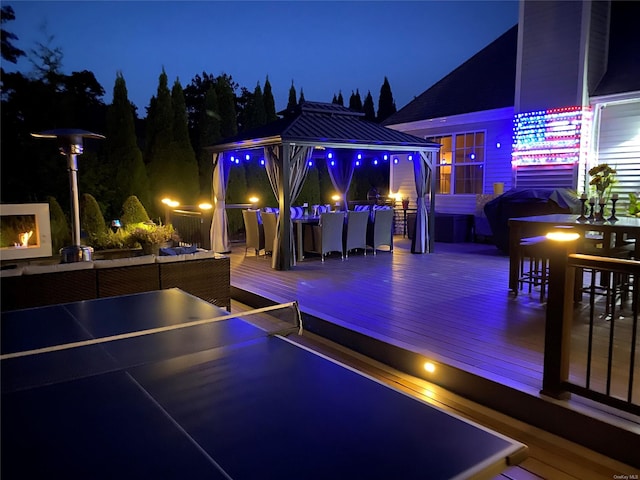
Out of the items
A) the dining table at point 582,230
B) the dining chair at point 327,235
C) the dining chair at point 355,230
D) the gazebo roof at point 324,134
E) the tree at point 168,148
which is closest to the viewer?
the dining table at point 582,230

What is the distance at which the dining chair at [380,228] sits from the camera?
10.2 m

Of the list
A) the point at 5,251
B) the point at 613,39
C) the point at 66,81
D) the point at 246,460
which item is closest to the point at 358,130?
the point at 613,39

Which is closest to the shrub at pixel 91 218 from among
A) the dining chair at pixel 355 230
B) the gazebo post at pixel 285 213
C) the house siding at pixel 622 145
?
the gazebo post at pixel 285 213

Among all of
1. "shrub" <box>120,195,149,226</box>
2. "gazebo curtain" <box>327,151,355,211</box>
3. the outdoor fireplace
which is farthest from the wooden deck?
the outdoor fireplace

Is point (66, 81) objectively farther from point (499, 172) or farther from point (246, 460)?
point (246, 460)

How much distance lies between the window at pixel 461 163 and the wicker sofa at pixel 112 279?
8.52 m

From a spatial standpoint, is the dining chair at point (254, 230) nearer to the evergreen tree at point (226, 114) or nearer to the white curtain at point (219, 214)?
the white curtain at point (219, 214)

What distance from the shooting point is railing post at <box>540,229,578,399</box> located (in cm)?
335

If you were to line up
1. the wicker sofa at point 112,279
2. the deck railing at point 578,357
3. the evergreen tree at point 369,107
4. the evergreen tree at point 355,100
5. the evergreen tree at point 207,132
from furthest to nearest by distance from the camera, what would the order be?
the evergreen tree at point 369,107, the evergreen tree at point 355,100, the evergreen tree at point 207,132, the wicker sofa at point 112,279, the deck railing at point 578,357

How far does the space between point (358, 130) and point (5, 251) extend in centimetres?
746

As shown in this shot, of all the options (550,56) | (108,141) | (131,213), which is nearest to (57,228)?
(131,213)

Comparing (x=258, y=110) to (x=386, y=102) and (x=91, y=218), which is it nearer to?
(x=91, y=218)

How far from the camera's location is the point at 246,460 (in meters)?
1.43

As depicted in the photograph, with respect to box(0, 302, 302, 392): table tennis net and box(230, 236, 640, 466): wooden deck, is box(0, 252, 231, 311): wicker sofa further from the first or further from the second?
box(0, 302, 302, 392): table tennis net
